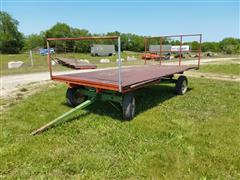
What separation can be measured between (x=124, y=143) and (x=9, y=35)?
6344 cm

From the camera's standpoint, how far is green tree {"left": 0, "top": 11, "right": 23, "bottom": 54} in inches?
2050

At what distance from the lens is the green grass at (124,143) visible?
2455mm

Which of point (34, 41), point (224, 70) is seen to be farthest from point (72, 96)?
point (34, 41)

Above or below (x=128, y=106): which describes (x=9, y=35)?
above

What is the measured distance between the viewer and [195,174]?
7.77 feet

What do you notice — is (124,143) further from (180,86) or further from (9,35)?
(9,35)

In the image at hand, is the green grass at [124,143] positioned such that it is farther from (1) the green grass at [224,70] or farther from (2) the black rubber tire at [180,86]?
(1) the green grass at [224,70]

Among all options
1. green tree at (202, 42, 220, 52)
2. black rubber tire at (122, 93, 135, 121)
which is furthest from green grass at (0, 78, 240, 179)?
green tree at (202, 42, 220, 52)

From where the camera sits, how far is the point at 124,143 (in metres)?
3.12

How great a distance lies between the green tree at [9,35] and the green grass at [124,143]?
5525 cm

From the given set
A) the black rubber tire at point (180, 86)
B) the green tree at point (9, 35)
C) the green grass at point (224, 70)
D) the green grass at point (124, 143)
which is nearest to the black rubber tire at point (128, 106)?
the green grass at point (124, 143)

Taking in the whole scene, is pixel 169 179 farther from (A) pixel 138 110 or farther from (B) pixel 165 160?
(A) pixel 138 110

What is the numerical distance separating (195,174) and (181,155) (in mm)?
410

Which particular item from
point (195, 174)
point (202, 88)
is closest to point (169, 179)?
point (195, 174)
